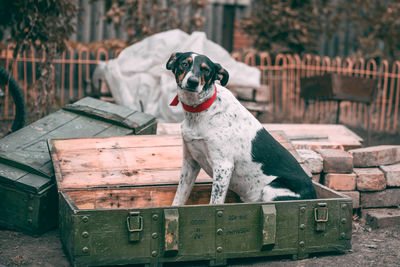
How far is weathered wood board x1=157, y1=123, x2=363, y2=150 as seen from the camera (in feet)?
17.7

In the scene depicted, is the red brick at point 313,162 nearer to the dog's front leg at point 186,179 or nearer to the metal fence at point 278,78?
the dog's front leg at point 186,179

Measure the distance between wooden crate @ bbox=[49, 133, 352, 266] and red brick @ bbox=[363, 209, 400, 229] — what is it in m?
0.74

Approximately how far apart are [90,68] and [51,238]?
17.4 feet

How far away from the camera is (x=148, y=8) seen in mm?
9602

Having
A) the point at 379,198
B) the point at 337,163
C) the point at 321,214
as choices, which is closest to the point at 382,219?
the point at 379,198

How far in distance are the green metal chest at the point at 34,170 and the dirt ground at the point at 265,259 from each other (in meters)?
0.13

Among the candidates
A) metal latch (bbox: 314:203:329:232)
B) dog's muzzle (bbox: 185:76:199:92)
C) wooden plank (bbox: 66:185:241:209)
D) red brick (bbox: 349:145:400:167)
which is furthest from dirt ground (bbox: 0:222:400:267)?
dog's muzzle (bbox: 185:76:199:92)

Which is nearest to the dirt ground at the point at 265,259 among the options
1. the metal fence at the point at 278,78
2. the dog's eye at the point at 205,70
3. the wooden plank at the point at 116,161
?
the wooden plank at the point at 116,161

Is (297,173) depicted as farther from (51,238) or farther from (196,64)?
(51,238)

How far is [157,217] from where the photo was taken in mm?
3135

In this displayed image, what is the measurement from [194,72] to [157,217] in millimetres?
945

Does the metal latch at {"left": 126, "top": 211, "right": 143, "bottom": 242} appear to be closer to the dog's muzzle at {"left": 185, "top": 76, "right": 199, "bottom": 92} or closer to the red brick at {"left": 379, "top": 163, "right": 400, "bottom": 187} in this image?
the dog's muzzle at {"left": 185, "top": 76, "right": 199, "bottom": 92}

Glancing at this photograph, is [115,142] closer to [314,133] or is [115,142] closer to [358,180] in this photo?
[358,180]

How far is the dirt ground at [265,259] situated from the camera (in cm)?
341
